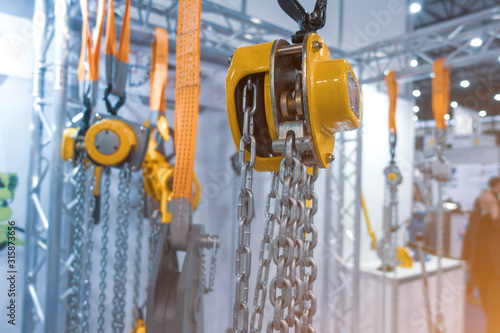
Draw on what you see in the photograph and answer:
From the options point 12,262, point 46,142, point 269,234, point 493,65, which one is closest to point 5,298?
point 12,262

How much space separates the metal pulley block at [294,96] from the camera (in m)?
0.69

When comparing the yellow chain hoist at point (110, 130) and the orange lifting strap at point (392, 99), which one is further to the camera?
the orange lifting strap at point (392, 99)

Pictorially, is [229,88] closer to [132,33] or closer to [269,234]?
[269,234]

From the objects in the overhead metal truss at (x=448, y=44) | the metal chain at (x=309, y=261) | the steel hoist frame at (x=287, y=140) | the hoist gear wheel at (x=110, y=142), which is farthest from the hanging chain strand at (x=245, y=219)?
the overhead metal truss at (x=448, y=44)

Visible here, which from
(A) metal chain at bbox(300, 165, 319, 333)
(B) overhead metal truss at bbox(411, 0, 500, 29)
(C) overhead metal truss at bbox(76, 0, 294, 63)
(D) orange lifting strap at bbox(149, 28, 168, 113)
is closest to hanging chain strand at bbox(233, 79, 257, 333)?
(A) metal chain at bbox(300, 165, 319, 333)

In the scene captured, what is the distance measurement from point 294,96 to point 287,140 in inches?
4.2

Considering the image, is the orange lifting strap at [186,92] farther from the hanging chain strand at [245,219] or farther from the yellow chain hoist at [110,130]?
the yellow chain hoist at [110,130]

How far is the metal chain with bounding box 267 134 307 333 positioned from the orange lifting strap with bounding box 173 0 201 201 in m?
0.42

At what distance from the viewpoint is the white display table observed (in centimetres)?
345

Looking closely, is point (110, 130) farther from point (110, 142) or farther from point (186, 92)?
point (186, 92)

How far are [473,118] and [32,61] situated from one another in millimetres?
9494

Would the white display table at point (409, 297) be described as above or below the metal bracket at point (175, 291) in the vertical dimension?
below

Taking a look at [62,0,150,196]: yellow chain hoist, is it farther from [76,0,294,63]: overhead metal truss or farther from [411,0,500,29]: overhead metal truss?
[411,0,500,29]: overhead metal truss

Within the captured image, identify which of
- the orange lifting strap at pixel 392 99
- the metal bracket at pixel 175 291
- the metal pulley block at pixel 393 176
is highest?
the orange lifting strap at pixel 392 99
